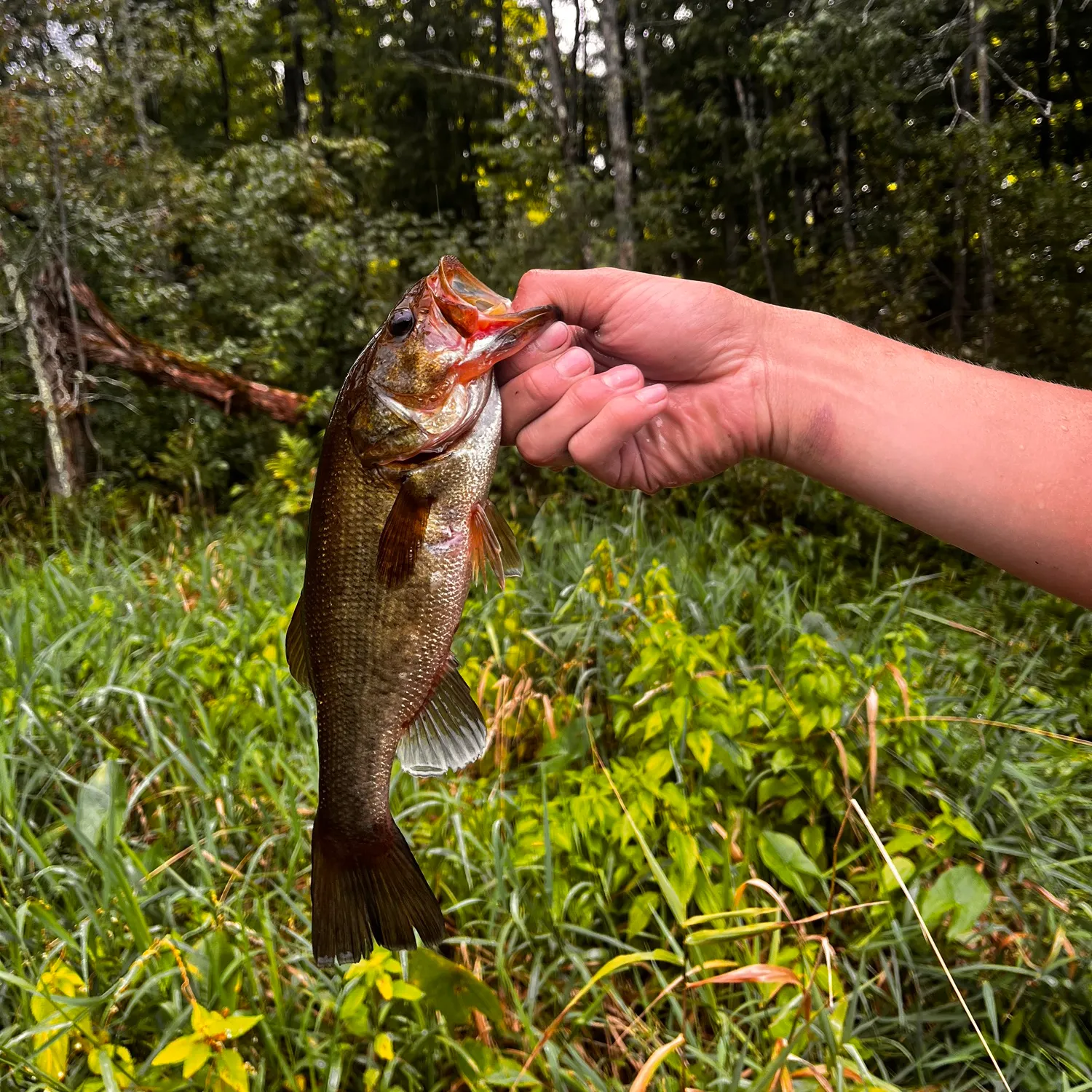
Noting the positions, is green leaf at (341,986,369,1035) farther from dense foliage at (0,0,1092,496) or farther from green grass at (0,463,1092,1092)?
dense foliage at (0,0,1092,496)

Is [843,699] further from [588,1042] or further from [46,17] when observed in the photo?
[46,17]

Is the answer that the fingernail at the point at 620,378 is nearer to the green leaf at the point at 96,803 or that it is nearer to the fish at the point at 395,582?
the fish at the point at 395,582

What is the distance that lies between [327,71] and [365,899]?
2250cm

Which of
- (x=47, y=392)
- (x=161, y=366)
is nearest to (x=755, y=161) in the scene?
(x=161, y=366)

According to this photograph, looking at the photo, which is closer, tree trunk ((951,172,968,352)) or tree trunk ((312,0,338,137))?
tree trunk ((951,172,968,352))

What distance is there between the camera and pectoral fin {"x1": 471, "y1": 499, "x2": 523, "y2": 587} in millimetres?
1383

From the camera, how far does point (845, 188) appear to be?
1101 cm

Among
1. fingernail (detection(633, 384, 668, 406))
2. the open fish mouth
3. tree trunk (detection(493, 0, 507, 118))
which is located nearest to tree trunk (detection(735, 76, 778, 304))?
tree trunk (detection(493, 0, 507, 118))

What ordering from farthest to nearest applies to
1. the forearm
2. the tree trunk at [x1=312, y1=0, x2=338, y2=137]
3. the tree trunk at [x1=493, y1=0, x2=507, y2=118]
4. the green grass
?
the tree trunk at [x1=312, y1=0, x2=338, y2=137]
the tree trunk at [x1=493, y1=0, x2=507, y2=118]
the green grass
the forearm

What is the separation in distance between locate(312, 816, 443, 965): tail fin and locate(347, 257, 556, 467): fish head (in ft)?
2.33

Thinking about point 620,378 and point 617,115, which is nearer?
point 620,378

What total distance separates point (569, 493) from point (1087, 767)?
4350 mm

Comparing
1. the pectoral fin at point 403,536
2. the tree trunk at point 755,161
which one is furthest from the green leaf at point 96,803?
the tree trunk at point 755,161

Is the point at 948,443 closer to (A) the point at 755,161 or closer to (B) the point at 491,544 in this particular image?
(B) the point at 491,544
